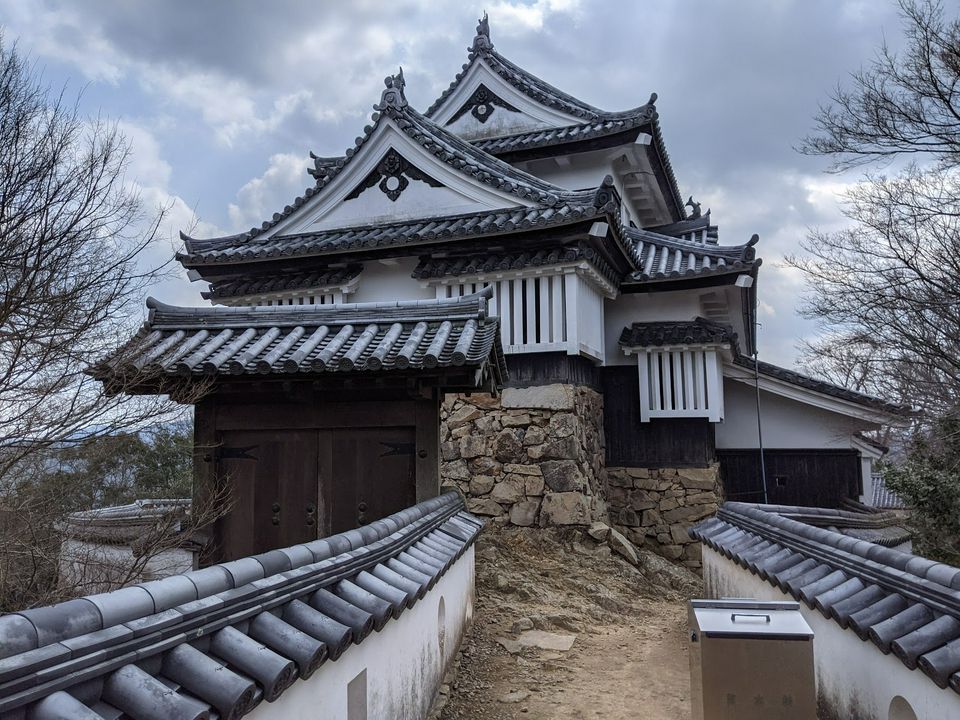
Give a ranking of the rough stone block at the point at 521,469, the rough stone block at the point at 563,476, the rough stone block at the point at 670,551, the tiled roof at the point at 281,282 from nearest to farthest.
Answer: the rough stone block at the point at 563,476
the rough stone block at the point at 521,469
the tiled roof at the point at 281,282
the rough stone block at the point at 670,551

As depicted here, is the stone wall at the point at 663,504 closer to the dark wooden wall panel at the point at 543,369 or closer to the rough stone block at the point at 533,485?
the rough stone block at the point at 533,485

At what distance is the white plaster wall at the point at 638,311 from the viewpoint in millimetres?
12672

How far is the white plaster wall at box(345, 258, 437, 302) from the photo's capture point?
1170 cm

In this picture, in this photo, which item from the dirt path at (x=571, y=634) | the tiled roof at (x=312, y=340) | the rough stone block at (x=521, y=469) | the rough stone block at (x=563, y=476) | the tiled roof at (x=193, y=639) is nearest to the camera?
the tiled roof at (x=193, y=639)

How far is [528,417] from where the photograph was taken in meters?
10.9

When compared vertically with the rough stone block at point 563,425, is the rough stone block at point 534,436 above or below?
below

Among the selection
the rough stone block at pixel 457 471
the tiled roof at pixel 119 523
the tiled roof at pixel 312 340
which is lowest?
the tiled roof at pixel 119 523

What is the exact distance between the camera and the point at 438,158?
1141 cm

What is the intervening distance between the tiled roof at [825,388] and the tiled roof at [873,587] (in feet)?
23.1

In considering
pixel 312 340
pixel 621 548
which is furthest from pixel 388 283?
pixel 621 548

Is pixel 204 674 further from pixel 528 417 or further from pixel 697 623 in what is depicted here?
pixel 528 417

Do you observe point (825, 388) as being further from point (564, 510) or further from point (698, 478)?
point (564, 510)

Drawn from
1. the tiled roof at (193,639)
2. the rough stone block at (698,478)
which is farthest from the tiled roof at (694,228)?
the tiled roof at (193,639)

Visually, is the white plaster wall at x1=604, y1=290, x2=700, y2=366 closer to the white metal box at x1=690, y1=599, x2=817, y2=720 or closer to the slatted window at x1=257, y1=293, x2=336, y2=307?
the slatted window at x1=257, y1=293, x2=336, y2=307
